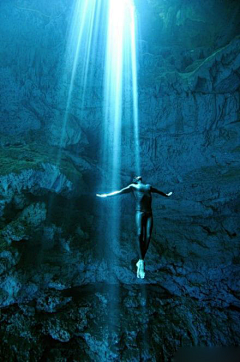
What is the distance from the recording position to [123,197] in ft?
29.1

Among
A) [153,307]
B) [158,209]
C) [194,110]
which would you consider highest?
[194,110]

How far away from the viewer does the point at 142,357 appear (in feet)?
18.8

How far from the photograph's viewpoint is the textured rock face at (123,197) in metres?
6.00

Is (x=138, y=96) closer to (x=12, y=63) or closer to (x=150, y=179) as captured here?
(x=150, y=179)

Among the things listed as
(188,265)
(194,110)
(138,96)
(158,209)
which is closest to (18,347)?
(188,265)

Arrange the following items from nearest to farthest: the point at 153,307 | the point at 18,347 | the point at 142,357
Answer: the point at 18,347 → the point at 142,357 → the point at 153,307

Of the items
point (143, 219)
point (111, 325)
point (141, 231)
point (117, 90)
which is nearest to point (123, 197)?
point (143, 219)

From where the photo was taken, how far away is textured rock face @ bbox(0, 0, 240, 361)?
600cm

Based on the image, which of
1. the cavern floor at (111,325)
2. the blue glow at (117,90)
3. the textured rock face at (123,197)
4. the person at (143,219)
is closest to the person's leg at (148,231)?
the person at (143,219)

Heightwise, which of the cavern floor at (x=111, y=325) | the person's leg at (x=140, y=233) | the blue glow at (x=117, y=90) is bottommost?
the cavern floor at (x=111, y=325)

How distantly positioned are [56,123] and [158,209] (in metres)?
5.63

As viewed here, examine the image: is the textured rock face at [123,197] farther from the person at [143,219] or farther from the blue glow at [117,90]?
the person at [143,219]

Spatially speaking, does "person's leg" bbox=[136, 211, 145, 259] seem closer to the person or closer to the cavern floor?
the person

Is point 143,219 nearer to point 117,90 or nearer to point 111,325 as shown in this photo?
point 111,325
